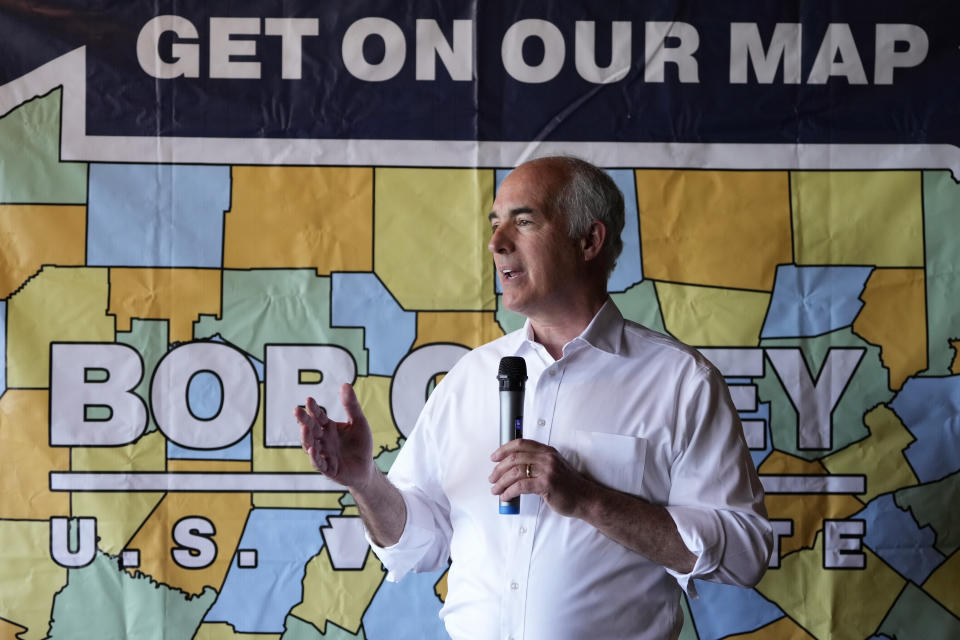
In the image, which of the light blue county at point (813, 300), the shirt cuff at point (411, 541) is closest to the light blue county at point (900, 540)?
the light blue county at point (813, 300)

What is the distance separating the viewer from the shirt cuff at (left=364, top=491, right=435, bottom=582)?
2010mm

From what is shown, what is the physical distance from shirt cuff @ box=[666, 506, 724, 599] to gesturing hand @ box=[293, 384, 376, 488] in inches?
24.1

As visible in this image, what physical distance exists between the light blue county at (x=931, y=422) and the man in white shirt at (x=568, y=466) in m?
1.09

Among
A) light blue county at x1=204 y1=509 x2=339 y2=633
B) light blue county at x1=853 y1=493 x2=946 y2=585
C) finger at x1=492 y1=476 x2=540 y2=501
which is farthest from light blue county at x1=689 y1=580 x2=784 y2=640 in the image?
finger at x1=492 y1=476 x2=540 y2=501

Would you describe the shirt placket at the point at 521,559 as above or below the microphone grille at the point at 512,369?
below

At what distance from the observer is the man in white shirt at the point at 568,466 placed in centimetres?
174

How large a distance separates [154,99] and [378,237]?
79 cm

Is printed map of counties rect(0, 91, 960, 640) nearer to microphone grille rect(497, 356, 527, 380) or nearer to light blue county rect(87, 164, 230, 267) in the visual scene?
light blue county rect(87, 164, 230, 267)

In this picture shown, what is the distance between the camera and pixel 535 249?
1.99 meters

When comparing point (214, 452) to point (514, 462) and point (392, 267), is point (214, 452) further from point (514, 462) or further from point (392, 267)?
point (514, 462)

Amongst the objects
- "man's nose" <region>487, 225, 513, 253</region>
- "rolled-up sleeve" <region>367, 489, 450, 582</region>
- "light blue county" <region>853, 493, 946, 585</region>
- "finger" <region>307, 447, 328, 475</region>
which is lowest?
"light blue county" <region>853, 493, 946, 585</region>

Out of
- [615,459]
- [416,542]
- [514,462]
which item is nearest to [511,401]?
[514,462]

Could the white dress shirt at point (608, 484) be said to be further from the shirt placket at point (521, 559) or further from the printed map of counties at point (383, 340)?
the printed map of counties at point (383, 340)

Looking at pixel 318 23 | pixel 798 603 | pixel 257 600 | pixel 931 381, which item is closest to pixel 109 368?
pixel 257 600
